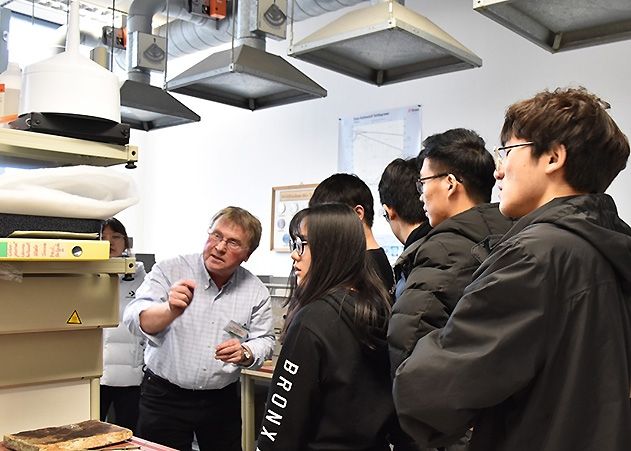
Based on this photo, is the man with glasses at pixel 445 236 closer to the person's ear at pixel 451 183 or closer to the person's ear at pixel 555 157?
the person's ear at pixel 451 183

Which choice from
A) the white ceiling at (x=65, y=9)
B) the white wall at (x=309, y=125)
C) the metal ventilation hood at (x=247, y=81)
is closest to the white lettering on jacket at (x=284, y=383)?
the metal ventilation hood at (x=247, y=81)

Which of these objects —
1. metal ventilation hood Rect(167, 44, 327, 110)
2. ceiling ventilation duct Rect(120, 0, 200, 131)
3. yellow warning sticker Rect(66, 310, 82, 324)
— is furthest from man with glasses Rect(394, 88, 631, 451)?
ceiling ventilation duct Rect(120, 0, 200, 131)

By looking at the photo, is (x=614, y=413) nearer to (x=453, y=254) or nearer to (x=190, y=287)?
(x=453, y=254)

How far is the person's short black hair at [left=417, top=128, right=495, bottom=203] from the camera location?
174 cm

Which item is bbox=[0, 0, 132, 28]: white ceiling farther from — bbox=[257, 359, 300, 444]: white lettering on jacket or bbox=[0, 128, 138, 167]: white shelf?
bbox=[257, 359, 300, 444]: white lettering on jacket

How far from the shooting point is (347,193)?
2.29 m

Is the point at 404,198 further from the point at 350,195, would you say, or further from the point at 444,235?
the point at 444,235

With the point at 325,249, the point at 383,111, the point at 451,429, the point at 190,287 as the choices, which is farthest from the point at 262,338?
the point at 383,111

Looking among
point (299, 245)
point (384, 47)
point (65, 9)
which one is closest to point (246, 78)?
point (384, 47)

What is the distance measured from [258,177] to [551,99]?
3516 mm

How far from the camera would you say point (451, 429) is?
1.07 metres

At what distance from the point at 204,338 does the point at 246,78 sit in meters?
1.11

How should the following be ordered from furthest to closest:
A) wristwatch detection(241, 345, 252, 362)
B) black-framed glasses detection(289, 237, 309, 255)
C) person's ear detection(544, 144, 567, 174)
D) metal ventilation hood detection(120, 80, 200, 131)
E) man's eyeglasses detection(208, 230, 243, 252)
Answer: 1. metal ventilation hood detection(120, 80, 200, 131)
2. man's eyeglasses detection(208, 230, 243, 252)
3. wristwatch detection(241, 345, 252, 362)
4. black-framed glasses detection(289, 237, 309, 255)
5. person's ear detection(544, 144, 567, 174)

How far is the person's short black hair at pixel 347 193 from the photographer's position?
2.28 m
